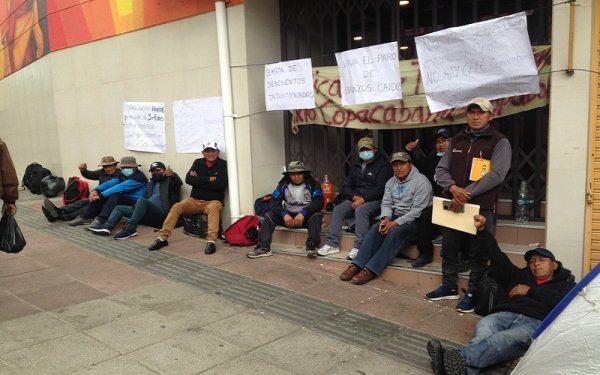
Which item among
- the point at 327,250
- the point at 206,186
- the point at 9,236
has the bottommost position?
the point at 327,250

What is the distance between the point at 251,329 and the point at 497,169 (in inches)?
102

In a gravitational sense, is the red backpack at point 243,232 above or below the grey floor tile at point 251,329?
above

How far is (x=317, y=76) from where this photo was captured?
6.51 m

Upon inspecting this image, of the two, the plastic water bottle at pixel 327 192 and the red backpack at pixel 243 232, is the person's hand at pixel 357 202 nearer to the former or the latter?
the plastic water bottle at pixel 327 192

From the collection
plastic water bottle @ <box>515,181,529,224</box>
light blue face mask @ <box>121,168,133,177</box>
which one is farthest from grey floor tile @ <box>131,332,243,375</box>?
light blue face mask @ <box>121,168,133,177</box>

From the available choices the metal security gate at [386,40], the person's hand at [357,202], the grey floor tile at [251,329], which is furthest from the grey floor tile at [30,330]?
the metal security gate at [386,40]

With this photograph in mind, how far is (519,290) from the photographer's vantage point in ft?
12.4

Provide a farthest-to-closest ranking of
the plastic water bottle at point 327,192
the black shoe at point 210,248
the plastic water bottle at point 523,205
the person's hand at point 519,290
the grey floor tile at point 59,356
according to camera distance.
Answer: the plastic water bottle at point 327,192 < the black shoe at point 210,248 < the plastic water bottle at point 523,205 < the person's hand at point 519,290 < the grey floor tile at point 59,356

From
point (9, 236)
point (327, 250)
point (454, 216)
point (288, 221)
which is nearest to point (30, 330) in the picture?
point (9, 236)

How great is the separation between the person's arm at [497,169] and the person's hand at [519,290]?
0.96 m

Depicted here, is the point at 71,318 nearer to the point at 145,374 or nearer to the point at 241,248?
the point at 145,374

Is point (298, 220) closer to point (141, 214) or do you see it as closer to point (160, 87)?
point (141, 214)

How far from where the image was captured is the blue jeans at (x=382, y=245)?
5.27 metres

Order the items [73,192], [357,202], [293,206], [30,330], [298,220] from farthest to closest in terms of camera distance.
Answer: [73,192], [293,206], [298,220], [357,202], [30,330]
